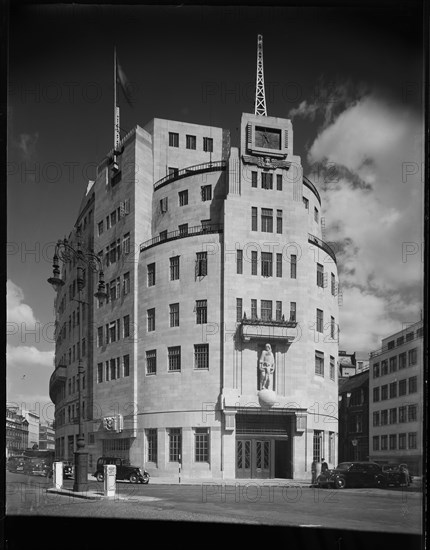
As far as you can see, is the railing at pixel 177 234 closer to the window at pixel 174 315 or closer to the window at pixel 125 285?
the window at pixel 125 285

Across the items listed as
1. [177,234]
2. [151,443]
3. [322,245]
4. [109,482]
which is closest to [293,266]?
[322,245]

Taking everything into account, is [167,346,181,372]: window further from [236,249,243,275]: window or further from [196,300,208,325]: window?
[236,249,243,275]: window

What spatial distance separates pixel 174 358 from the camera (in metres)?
13.6

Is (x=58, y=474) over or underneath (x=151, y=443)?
underneath

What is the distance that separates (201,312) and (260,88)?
164 inches

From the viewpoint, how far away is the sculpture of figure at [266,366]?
13266 mm

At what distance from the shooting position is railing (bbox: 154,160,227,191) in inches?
531

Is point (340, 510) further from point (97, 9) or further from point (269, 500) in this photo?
point (97, 9)

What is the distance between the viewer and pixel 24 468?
12.7 m

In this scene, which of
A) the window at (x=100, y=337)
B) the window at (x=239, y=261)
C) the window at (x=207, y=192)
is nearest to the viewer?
the window at (x=239, y=261)

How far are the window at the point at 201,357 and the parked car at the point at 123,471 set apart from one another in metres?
2.14

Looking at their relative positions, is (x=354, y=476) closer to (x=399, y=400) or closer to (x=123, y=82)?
(x=399, y=400)

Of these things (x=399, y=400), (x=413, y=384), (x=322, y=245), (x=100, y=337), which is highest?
(x=322, y=245)

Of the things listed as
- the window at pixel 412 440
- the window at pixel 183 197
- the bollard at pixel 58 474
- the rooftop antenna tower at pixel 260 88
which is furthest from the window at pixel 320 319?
the bollard at pixel 58 474
